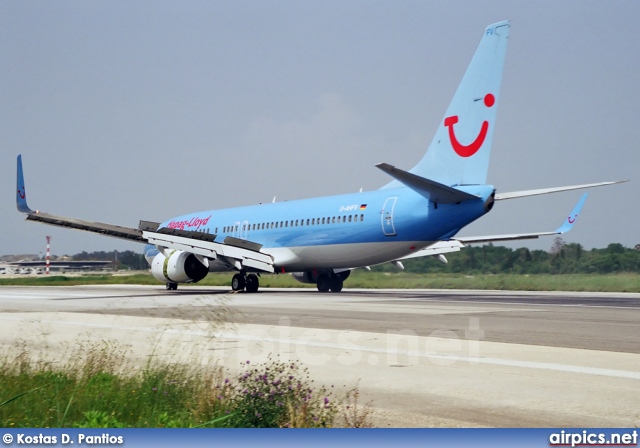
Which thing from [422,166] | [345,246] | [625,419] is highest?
[422,166]

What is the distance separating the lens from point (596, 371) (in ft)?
32.0

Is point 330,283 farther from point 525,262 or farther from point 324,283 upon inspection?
point 525,262

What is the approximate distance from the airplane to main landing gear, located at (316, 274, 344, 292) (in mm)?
43

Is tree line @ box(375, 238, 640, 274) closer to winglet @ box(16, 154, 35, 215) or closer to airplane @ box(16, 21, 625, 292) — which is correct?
airplane @ box(16, 21, 625, 292)

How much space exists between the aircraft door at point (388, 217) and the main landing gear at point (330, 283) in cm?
699

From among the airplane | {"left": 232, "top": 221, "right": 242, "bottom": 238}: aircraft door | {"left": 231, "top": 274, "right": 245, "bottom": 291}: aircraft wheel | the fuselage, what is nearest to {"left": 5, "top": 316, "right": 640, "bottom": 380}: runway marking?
the airplane

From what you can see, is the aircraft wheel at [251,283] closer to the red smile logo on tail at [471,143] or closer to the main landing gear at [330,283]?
the main landing gear at [330,283]

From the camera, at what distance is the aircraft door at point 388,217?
2995 centimetres

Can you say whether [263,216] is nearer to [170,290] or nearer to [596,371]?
[170,290]

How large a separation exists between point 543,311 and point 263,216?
1933cm

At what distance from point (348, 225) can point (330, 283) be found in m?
5.47

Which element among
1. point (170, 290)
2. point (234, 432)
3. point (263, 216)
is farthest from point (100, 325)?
point (170, 290)

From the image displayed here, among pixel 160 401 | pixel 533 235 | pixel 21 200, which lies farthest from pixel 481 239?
pixel 160 401

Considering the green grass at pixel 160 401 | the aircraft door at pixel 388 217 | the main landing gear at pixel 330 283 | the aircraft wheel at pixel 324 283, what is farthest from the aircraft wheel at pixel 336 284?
the green grass at pixel 160 401
